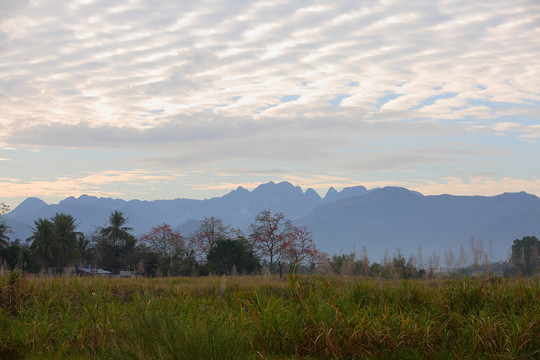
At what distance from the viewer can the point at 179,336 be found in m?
7.03

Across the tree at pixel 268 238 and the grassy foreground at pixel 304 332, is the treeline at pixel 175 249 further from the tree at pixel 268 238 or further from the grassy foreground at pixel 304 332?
the grassy foreground at pixel 304 332

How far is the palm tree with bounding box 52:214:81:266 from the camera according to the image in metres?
53.1

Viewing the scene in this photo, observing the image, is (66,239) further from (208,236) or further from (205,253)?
(205,253)

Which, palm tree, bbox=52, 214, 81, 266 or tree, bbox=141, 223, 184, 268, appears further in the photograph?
tree, bbox=141, 223, 184, 268

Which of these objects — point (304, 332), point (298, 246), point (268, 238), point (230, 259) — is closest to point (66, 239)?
point (268, 238)

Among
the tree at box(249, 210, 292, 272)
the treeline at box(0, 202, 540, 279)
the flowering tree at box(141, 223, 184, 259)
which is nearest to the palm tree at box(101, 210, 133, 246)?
the treeline at box(0, 202, 540, 279)

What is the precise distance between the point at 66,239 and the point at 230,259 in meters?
28.6

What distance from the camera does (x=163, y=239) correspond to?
2283 inches

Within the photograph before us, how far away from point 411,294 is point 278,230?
30.8 m

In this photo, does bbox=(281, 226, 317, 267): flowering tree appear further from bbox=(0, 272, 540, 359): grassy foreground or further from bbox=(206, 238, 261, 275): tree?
bbox=(0, 272, 540, 359): grassy foreground

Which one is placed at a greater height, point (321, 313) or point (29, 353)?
point (321, 313)

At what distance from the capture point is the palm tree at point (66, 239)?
174 ft

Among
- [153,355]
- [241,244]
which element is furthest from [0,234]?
[153,355]

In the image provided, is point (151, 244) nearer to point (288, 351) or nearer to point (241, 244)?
point (241, 244)
